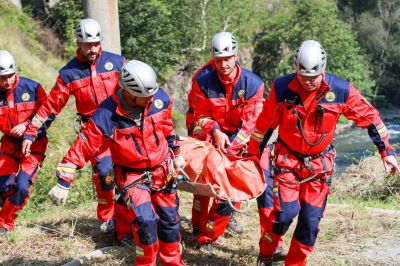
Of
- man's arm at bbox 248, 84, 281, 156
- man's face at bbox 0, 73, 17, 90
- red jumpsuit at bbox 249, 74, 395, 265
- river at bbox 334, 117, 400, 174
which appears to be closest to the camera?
red jumpsuit at bbox 249, 74, 395, 265

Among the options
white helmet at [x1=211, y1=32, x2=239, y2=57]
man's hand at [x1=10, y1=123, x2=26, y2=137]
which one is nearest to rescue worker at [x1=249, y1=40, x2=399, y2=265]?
white helmet at [x1=211, y1=32, x2=239, y2=57]

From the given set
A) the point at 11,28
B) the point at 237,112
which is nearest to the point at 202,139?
the point at 237,112

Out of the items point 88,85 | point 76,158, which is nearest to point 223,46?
point 88,85

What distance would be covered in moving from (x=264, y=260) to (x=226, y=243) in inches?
40.3

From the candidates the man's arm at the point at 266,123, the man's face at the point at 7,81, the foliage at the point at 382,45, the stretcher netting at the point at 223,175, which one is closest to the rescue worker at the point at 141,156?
the stretcher netting at the point at 223,175

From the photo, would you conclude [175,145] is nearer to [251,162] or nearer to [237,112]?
[251,162]

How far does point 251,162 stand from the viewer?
5.48m

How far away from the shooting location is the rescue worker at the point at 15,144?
6648 millimetres

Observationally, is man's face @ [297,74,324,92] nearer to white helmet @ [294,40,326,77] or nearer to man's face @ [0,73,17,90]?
white helmet @ [294,40,326,77]

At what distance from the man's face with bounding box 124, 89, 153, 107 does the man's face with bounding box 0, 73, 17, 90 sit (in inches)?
96.1

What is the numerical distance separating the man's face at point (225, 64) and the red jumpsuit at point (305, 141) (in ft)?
3.20

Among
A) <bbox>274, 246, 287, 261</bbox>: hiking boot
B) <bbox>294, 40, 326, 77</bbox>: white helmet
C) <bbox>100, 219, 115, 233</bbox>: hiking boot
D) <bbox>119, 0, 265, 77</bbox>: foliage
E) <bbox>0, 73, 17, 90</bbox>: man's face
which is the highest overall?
<bbox>294, 40, 326, 77</bbox>: white helmet

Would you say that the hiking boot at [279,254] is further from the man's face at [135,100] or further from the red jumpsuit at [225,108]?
the man's face at [135,100]

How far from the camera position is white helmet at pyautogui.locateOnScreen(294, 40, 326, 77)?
479 centimetres
